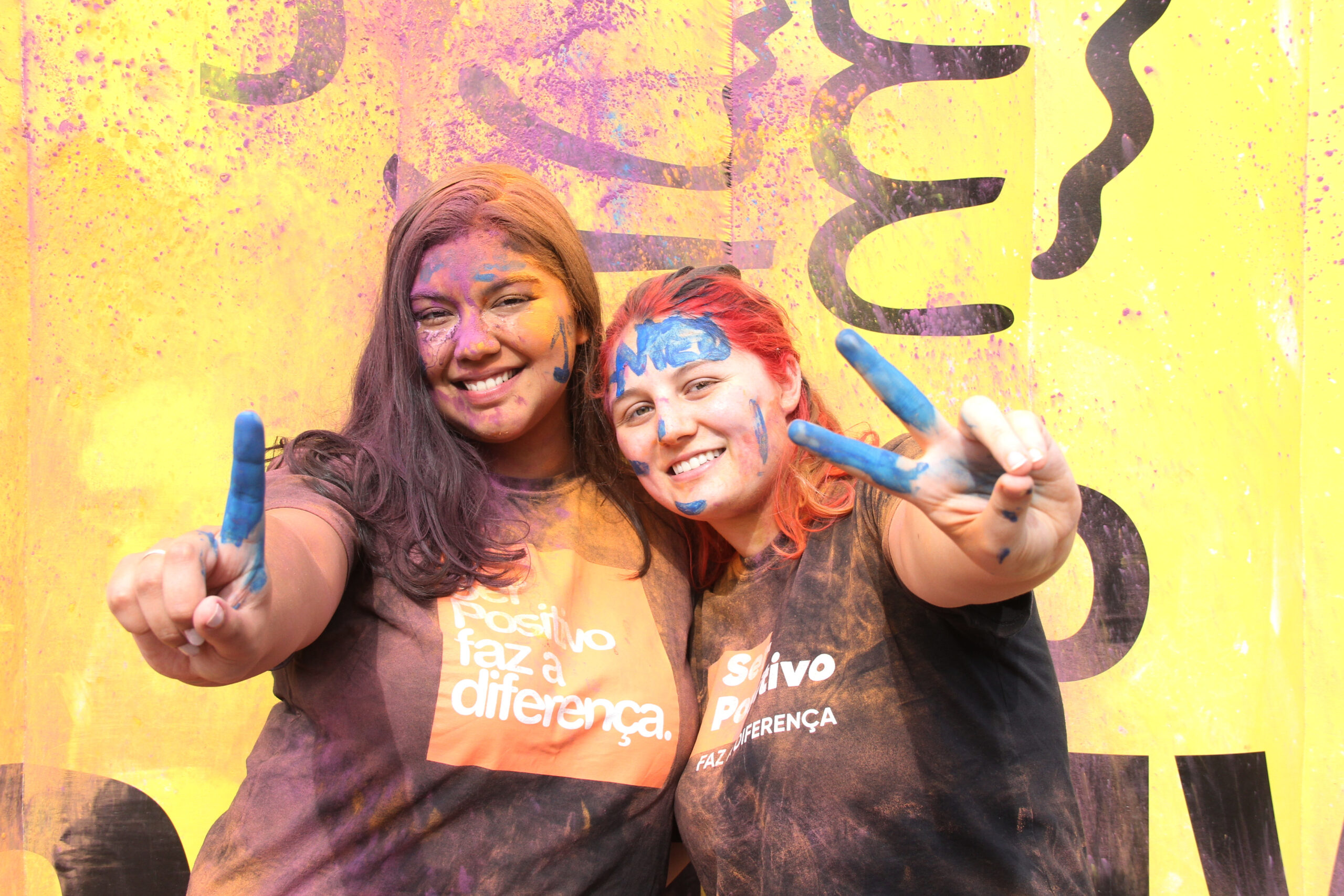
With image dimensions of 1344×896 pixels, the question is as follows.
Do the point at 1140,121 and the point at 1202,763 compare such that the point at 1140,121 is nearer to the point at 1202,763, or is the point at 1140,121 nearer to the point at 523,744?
the point at 1202,763

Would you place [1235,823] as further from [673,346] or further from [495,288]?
[495,288]

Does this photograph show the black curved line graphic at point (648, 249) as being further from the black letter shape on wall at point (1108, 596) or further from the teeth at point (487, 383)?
the black letter shape on wall at point (1108, 596)

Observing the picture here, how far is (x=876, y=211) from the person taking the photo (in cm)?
261

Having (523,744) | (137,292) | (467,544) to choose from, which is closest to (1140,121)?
(467,544)

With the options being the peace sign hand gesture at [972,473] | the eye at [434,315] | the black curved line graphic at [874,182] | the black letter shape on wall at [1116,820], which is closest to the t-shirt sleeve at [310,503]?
the eye at [434,315]

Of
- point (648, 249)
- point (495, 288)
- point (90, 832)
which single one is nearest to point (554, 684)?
point (495, 288)

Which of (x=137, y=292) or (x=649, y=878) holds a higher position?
(x=137, y=292)

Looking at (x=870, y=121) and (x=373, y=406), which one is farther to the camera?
(x=870, y=121)

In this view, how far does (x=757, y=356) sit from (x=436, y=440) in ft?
2.27

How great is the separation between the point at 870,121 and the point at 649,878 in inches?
80.4

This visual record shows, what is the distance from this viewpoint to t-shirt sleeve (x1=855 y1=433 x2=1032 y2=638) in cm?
139

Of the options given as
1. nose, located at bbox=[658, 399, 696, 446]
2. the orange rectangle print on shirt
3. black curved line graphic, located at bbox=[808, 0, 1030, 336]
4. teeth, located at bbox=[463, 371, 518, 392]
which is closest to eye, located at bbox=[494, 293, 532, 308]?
teeth, located at bbox=[463, 371, 518, 392]

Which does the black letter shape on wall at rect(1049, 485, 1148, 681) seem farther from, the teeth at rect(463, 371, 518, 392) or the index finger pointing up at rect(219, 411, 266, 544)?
the index finger pointing up at rect(219, 411, 266, 544)

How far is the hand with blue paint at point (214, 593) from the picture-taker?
1112 mm
